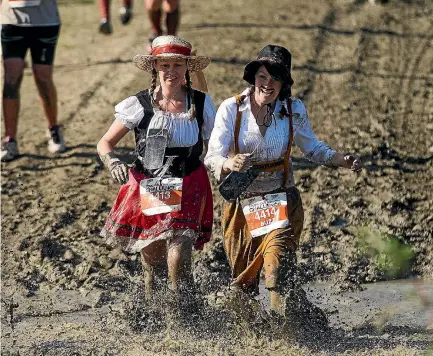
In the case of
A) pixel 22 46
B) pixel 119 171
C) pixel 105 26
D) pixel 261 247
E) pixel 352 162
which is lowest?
pixel 105 26

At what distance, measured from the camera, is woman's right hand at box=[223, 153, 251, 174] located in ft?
20.0

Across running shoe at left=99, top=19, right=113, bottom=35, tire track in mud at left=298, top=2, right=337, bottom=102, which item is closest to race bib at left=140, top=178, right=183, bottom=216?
→ tire track in mud at left=298, top=2, right=337, bottom=102

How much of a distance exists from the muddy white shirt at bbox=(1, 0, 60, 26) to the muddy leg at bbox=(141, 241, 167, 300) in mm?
3783

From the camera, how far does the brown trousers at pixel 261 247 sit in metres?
6.43

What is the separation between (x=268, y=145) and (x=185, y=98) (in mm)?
614

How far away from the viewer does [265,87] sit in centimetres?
632

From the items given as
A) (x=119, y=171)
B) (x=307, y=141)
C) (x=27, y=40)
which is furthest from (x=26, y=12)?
(x=307, y=141)

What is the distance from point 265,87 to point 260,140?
0.30 metres

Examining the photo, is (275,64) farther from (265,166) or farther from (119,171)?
(119,171)

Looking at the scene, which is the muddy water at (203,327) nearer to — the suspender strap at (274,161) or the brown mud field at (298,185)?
the brown mud field at (298,185)

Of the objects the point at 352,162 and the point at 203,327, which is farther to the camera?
the point at 203,327

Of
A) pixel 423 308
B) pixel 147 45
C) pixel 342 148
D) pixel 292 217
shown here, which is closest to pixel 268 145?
pixel 292 217

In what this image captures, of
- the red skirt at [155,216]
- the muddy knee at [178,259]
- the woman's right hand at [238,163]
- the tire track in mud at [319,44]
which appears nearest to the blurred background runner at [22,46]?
the tire track in mud at [319,44]

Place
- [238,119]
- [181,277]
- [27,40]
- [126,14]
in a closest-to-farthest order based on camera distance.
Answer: [238,119] → [181,277] → [27,40] → [126,14]
